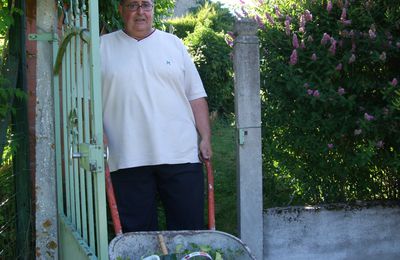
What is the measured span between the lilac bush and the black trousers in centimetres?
98

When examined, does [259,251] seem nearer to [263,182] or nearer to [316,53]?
[263,182]

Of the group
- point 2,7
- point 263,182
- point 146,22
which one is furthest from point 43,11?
point 263,182

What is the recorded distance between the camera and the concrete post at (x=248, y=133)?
148 inches

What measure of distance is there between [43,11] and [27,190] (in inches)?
45.4

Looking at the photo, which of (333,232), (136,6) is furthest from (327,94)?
(136,6)

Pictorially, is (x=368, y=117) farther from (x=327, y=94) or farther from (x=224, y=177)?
(x=224, y=177)

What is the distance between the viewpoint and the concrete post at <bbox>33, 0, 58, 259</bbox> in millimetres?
3439

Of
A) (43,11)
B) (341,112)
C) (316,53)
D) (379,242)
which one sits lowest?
(379,242)

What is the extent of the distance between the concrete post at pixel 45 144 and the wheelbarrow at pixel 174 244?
0.84 m

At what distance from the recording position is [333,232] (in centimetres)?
405

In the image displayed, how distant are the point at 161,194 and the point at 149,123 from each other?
1.64 ft

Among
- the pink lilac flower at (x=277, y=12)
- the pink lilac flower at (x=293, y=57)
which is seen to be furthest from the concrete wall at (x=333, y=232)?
the pink lilac flower at (x=277, y=12)

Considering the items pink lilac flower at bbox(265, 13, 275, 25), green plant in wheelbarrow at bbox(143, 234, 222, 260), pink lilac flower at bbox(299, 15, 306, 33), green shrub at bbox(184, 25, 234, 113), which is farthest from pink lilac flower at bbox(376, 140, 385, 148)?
green shrub at bbox(184, 25, 234, 113)

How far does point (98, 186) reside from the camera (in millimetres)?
2404
